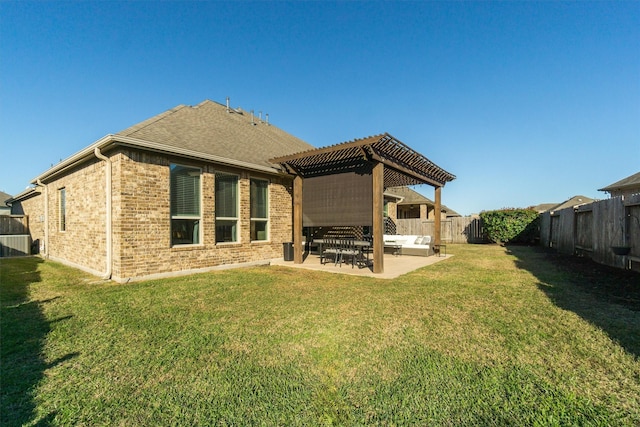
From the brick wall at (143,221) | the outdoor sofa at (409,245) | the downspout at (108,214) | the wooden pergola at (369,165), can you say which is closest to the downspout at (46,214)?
the brick wall at (143,221)

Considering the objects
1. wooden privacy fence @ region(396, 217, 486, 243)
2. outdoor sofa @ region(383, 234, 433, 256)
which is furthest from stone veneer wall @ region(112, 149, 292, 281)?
wooden privacy fence @ region(396, 217, 486, 243)

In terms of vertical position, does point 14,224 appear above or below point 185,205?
below

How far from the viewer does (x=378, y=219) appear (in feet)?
26.8

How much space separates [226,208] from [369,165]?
193 inches

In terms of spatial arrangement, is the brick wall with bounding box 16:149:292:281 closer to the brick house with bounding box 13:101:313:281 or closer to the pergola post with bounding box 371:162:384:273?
the brick house with bounding box 13:101:313:281


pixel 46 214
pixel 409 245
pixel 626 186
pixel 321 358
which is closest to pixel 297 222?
pixel 409 245

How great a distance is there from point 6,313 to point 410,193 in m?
28.6

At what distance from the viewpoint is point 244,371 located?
285cm

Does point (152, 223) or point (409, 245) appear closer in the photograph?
point (152, 223)

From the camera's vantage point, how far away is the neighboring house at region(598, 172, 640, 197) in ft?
67.3

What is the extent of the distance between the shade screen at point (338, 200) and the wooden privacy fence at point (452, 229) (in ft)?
41.9

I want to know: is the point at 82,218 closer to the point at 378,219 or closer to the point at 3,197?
the point at 378,219

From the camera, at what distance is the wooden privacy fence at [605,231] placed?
7.36m

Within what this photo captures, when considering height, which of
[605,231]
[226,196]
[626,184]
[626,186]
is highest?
[626,184]
